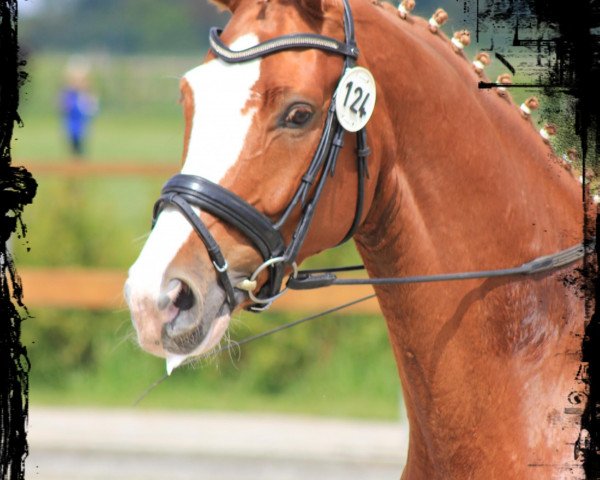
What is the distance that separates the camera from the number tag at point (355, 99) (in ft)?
8.57

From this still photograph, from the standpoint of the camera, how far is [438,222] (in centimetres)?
279

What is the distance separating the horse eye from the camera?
2.54 metres

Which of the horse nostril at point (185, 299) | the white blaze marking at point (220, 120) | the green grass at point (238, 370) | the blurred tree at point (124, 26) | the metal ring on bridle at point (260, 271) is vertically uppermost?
the blurred tree at point (124, 26)

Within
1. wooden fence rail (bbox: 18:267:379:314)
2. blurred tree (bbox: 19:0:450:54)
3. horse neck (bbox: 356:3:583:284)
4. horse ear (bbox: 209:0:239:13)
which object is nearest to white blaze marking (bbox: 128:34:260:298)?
horse ear (bbox: 209:0:239:13)

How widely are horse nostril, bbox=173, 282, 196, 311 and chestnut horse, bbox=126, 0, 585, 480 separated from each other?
0.10 metres

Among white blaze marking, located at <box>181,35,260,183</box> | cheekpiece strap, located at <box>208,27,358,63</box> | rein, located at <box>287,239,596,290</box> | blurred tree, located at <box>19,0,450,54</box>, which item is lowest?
rein, located at <box>287,239,596,290</box>

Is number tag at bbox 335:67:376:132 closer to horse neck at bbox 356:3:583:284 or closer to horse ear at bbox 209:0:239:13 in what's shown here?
horse neck at bbox 356:3:583:284

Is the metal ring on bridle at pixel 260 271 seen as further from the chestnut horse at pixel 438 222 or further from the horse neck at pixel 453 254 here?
the horse neck at pixel 453 254

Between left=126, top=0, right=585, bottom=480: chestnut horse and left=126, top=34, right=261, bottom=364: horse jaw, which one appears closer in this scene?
left=126, top=34, right=261, bottom=364: horse jaw

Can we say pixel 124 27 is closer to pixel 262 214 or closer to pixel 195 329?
pixel 262 214

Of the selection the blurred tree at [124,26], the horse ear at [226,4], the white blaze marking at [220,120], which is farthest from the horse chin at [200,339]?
the blurred tree at [124,26]

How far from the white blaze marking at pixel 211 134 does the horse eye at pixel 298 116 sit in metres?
0.09

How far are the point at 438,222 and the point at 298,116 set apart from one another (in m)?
0.50

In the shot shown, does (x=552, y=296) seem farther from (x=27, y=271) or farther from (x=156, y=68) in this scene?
(x=156, y=68)
